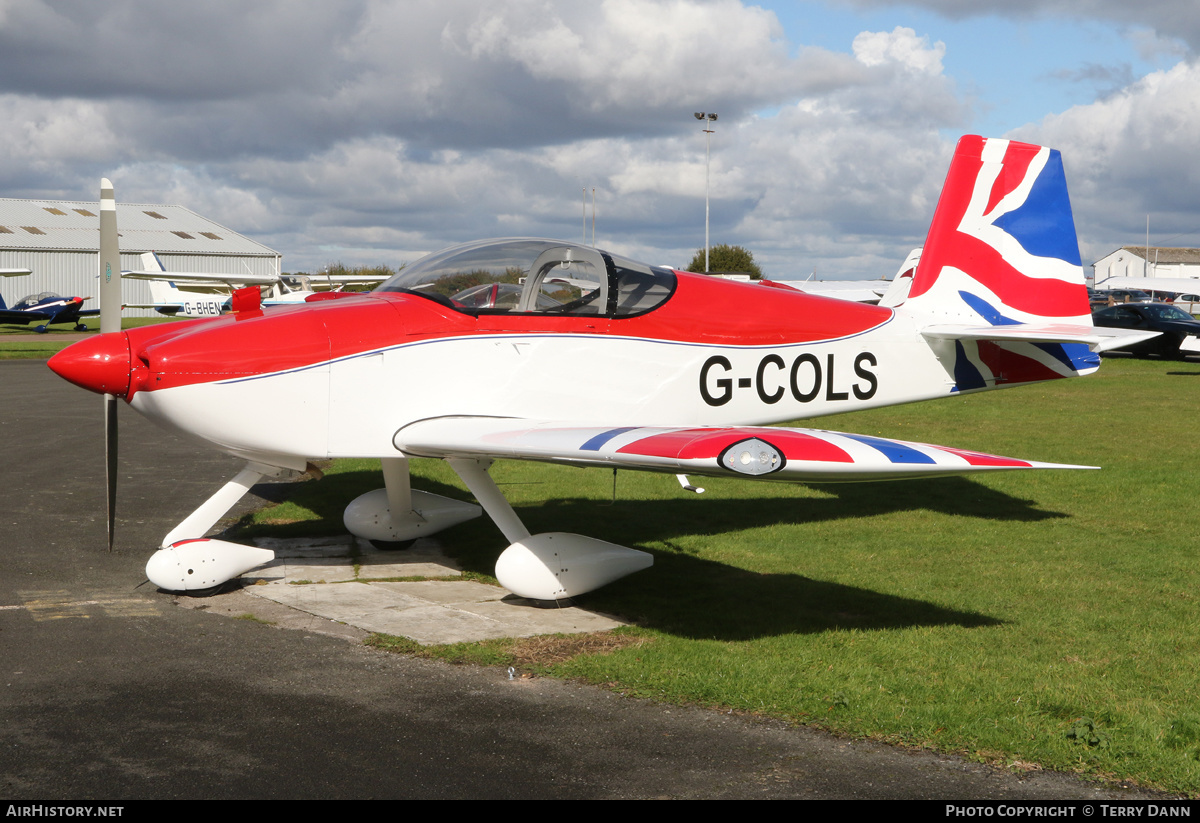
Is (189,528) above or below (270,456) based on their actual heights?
below

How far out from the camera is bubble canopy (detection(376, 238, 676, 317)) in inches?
245

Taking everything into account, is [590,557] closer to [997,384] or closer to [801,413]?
[801,413]

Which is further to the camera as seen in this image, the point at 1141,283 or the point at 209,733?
the point at 1141,283

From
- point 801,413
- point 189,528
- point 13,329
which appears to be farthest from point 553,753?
point 13,329

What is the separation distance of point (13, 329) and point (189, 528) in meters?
44.0

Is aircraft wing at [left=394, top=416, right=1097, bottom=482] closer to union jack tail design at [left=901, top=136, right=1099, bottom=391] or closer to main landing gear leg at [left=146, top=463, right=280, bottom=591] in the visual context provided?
main landing gear leg at [left=146, top=463, right=280, bottom=591]

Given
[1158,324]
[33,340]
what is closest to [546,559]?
[1158,324]

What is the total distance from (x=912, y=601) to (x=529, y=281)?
10.6 ft

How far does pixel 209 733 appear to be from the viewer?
402cm

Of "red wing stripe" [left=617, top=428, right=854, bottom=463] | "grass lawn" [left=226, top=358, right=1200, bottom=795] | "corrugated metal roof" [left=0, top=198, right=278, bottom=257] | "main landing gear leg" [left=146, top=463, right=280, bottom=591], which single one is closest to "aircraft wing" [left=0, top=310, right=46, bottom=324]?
"corrugated metal roof" [left=0, top=198, right=278, bottom=257]

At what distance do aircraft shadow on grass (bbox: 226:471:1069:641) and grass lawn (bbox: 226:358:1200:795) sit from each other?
0.08 feet

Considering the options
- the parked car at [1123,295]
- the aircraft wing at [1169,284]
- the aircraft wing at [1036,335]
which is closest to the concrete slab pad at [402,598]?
the aircraft wing at [1036,335]

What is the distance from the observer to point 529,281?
6.33 m

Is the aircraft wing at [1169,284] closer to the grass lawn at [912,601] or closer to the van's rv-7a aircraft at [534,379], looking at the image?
the grass lawn at [912,601]
